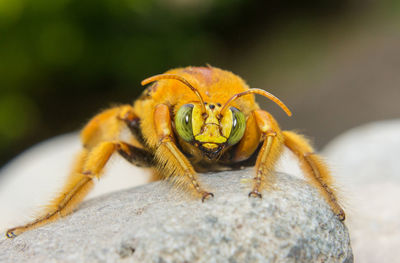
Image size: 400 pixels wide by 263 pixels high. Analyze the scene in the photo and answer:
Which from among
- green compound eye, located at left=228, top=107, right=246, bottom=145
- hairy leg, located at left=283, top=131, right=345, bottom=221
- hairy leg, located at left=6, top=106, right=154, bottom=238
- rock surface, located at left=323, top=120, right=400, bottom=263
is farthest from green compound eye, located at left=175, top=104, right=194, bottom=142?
rock surface, located at left=323, top=120, right=400, bottom=263

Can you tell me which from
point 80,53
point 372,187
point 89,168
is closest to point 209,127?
point 89,168

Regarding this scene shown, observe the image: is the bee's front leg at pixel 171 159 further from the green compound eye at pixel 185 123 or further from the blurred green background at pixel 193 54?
the blurred green background at pixel 193 54

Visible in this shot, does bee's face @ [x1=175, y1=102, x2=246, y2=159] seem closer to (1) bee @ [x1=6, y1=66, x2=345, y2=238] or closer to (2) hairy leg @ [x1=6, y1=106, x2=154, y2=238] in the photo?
(1) bee @ [x1=6, y1=66, x2=345, y2=238]

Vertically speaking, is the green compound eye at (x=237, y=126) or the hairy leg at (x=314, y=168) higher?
the green compound eye at (x=237, y=126)

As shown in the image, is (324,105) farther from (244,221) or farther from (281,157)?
(244,221)

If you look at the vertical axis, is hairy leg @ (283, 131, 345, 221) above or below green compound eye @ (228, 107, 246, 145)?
below

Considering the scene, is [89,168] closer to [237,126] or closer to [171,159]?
[171,159]

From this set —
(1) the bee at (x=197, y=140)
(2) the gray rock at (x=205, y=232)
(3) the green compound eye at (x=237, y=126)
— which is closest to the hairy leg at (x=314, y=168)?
(1) the bee at (x=197, y=140)
